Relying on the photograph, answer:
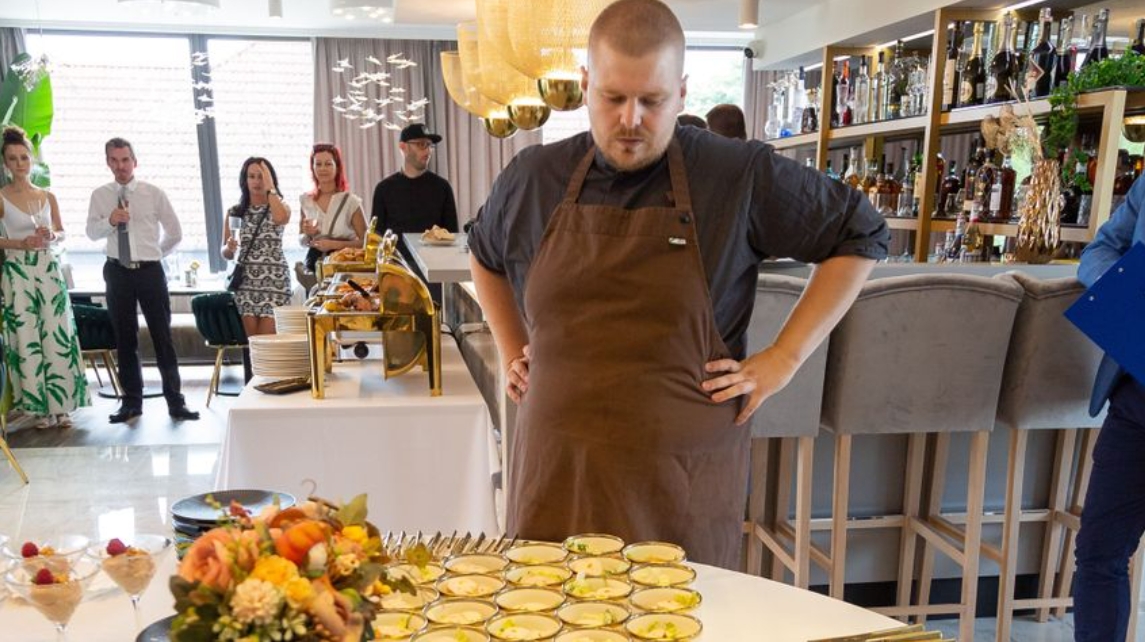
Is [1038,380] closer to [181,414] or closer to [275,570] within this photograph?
[275,570]

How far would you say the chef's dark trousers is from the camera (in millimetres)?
2064

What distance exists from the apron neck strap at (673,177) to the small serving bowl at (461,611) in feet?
2.50

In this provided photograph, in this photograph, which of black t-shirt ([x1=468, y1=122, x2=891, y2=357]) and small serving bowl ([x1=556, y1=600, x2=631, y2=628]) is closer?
small serving bowl ([x1=556, y1=600, x2=631, y2=628])

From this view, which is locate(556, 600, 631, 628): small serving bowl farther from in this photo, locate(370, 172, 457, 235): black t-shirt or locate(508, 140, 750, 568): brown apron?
locate(370, 172, 457, 235): black t-shirt

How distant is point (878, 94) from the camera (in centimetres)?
471

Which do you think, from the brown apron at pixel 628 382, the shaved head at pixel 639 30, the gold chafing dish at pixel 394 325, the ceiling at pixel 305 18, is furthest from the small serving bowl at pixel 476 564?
the ceiling at pixel 305 18

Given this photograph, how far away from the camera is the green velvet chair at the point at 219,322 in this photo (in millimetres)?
5930

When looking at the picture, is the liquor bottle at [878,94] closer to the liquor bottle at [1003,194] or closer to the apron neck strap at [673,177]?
the liquor bottle at [1003,194]

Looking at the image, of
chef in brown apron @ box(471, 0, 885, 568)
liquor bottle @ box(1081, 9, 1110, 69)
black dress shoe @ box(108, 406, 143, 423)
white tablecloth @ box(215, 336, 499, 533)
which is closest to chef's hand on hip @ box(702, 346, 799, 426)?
chef in brown apron @ box(471, 0, 885, 568)

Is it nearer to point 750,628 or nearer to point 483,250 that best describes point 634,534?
point 750,628

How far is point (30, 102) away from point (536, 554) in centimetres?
651

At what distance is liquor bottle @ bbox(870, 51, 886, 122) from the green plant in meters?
1.55

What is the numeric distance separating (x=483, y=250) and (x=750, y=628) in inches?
39.9

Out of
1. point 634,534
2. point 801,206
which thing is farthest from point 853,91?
point 634,534
